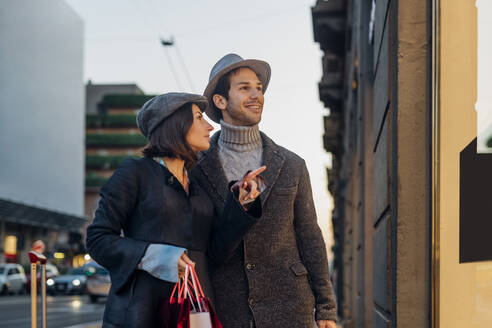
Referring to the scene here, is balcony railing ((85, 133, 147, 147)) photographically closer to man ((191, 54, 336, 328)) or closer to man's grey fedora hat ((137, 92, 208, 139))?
man ((191, 54, 336, 328))

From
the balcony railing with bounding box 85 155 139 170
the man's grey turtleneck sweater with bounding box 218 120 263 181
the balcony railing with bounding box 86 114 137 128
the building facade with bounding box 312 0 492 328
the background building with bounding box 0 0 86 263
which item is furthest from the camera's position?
the balcony railing with bounding box 86 114 137 128

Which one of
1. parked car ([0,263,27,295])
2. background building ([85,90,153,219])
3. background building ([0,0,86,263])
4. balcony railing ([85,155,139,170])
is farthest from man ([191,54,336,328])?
balcony railing ([85,155,139,170])

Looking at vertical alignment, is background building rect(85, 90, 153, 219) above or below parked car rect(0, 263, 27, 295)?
above

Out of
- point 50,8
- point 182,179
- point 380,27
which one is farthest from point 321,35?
point 50,8

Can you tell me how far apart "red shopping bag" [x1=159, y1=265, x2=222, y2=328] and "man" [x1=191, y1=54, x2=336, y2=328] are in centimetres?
56

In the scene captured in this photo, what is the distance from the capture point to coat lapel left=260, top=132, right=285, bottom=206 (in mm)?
3373

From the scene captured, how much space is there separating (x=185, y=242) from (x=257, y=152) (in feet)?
2.67

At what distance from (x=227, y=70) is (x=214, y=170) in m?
0.47

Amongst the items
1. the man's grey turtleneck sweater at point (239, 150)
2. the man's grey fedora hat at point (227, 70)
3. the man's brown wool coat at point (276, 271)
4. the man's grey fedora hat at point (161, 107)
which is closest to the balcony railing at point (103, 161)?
the man's grey fedora hat at point (227, 70)

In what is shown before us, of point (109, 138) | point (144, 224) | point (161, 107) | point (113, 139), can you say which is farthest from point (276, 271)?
point (109, 138)

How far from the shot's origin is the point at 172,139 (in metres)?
3.00

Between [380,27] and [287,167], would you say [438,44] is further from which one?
[380,27]

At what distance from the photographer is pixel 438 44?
9.01 feet

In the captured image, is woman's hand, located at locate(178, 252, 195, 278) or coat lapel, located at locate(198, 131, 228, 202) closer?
woman's hand, located at locate(178, 252, 195, 278)
